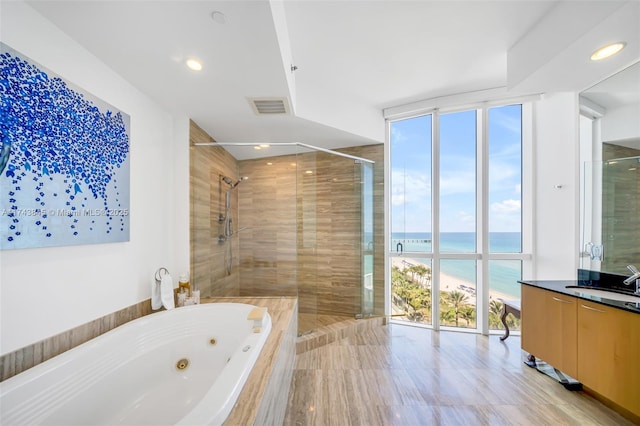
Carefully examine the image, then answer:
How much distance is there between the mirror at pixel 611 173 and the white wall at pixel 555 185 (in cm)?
9

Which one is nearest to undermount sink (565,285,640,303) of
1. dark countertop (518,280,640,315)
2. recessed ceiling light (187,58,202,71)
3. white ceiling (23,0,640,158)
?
dark countertop (518,280,640,315)

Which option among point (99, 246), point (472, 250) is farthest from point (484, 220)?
point (99, 246)

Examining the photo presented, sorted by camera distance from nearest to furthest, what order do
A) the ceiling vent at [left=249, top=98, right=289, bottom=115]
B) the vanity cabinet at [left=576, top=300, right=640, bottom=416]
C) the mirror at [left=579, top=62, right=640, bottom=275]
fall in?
the vanity cabinet at [left=576, top=300, right=640, bottom=416]
the mirror at [left=579, top=62, right=640, bottom=275]
the ceiling vent at [left=249, top=98, right=289, bottom=115]

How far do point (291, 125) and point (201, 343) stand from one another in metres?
2.24

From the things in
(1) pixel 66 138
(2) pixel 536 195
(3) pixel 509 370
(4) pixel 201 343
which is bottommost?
(3) pixel 509 370

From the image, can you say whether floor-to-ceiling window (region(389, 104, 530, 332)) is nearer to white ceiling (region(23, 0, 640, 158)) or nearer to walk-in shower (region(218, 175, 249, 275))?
white ceiling (region(23, 0, 640, 158))

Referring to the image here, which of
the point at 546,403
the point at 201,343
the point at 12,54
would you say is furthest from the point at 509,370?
the point at 12,54

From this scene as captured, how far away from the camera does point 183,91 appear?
1.90m

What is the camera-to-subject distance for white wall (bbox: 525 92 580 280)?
241cm

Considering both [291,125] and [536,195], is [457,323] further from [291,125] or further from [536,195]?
[291,125]

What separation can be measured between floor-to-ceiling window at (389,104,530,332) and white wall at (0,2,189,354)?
274 cm

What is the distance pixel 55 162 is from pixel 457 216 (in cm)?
371

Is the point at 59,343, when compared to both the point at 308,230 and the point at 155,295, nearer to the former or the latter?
the point at 155,295

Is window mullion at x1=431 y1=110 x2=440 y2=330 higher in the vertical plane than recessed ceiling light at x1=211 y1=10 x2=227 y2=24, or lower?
lower
